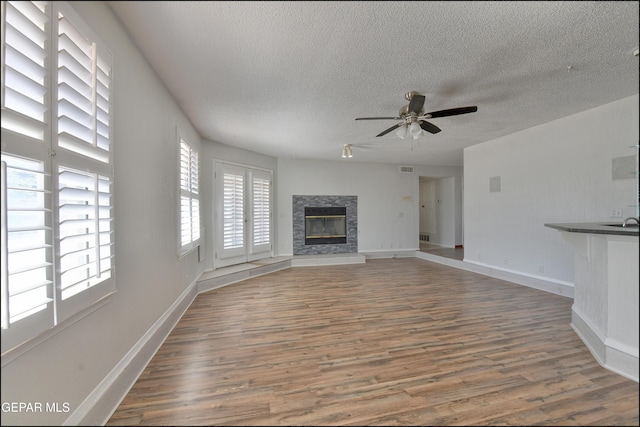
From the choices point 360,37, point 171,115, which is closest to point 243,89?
point 171,115

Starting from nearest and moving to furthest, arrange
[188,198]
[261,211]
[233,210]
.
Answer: [188,198], [233,210], [261,211]

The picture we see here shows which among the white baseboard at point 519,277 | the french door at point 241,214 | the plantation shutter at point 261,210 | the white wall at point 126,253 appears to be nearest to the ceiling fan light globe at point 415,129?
the white wall at point 126,253

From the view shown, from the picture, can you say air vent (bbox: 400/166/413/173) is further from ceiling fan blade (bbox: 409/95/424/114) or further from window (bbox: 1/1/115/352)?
window (bbox: 1/1/115/352)

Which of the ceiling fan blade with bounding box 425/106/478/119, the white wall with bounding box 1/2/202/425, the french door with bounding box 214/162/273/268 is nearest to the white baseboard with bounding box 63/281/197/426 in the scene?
the white wall with bounding box 1/2/202/425

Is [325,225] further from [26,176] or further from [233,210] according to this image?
[26,176]

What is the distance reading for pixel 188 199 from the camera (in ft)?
11.3

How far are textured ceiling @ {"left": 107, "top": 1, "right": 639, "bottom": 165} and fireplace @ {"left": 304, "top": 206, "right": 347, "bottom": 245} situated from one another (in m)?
3.32

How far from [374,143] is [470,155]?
2.13 m

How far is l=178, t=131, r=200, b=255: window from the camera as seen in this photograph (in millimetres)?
3180

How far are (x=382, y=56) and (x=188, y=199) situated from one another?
295 cm

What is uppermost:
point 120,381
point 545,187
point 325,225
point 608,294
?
point 545,187

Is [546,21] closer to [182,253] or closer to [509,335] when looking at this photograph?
[509,335]

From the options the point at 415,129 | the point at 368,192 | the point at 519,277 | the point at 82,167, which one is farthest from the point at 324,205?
the point at 82,167

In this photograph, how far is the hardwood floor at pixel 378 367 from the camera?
4.69ft
